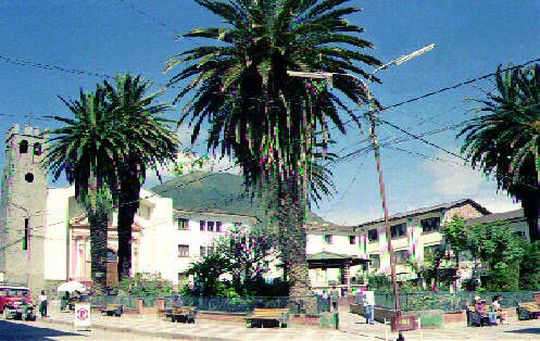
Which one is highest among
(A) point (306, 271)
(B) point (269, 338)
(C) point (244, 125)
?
(C) point (244, 125)

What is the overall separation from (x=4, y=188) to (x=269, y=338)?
57934 mm

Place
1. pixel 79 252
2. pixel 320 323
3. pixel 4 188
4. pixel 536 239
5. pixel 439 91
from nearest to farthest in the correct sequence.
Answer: pixel 439 91 < pixel 320 323 < pixel 536 239 < pixel 79 252 < pixel 4 188

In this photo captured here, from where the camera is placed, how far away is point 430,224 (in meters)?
64.4

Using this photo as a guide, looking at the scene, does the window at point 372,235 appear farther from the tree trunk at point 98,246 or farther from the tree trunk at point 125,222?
the tree trunk at point 98,246

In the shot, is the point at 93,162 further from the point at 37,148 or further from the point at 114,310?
the point at 37,148

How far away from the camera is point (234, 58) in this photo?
27.9 m

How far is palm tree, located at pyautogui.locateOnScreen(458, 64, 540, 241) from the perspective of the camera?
41634 millimetres

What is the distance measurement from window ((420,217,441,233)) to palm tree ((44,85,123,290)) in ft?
118

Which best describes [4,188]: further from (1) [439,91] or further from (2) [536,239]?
(1) [439,91]

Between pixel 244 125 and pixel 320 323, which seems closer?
pixel 320 323

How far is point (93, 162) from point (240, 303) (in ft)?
56.2

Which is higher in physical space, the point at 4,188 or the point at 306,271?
the point at 4,188

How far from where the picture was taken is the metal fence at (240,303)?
2744 centimetres

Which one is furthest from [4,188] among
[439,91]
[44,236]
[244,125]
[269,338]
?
[439,91]
